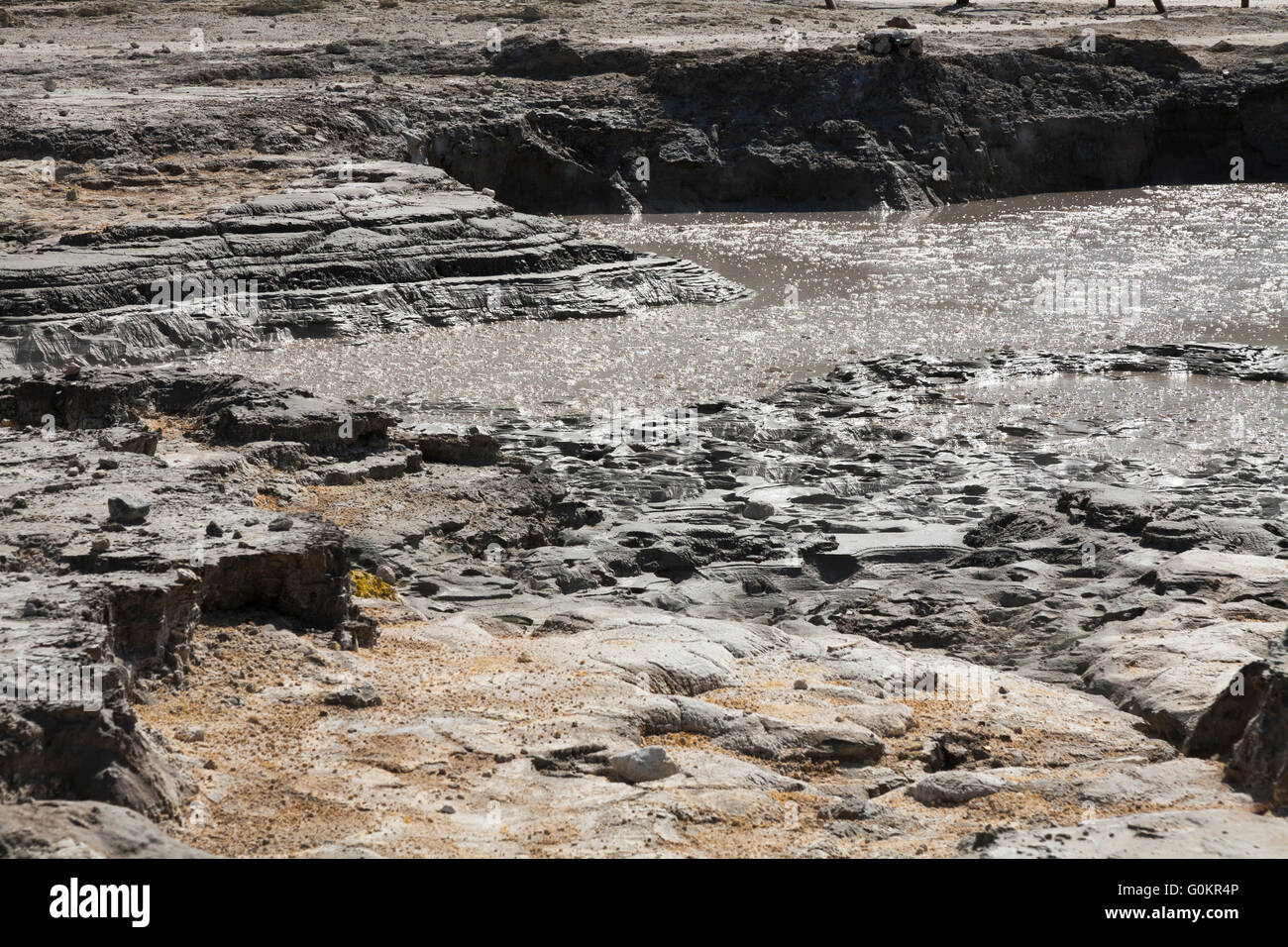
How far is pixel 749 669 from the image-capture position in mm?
4949

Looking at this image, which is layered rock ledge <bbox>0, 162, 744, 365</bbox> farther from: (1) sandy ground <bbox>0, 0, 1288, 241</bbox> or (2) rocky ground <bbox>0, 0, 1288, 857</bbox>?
(1) sandy ground <bbox>0, 0, 1288, 241</bbox>

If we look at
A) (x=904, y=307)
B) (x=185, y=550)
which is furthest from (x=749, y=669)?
(x=904, y=307)

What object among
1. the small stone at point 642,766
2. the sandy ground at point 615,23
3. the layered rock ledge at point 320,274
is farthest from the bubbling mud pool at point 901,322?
the small stone at point 642,766

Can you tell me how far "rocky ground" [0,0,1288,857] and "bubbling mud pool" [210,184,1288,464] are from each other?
1.33 feet

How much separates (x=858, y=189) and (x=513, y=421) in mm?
9801

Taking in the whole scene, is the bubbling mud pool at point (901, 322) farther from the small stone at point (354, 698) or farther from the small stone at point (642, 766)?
the small stone at point (642, 766)

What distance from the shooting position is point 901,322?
1152cm

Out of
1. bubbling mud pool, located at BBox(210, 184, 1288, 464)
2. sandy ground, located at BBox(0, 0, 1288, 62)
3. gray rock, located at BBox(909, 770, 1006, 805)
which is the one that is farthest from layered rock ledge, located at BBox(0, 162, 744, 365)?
gray rock, located at BBox(909, 770, 1006, 805)

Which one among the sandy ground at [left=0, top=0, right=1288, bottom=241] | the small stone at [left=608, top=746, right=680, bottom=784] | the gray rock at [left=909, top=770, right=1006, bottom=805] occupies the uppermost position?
the sandy ground at [left=0, top=0, right=1288, bottom=241]

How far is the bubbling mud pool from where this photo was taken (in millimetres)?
9258

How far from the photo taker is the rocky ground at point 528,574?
3.57m

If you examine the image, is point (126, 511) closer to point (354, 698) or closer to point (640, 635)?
point (354, 698)

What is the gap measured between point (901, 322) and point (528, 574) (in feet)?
20.5

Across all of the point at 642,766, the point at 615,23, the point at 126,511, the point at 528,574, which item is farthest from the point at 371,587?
the point at 615,23
